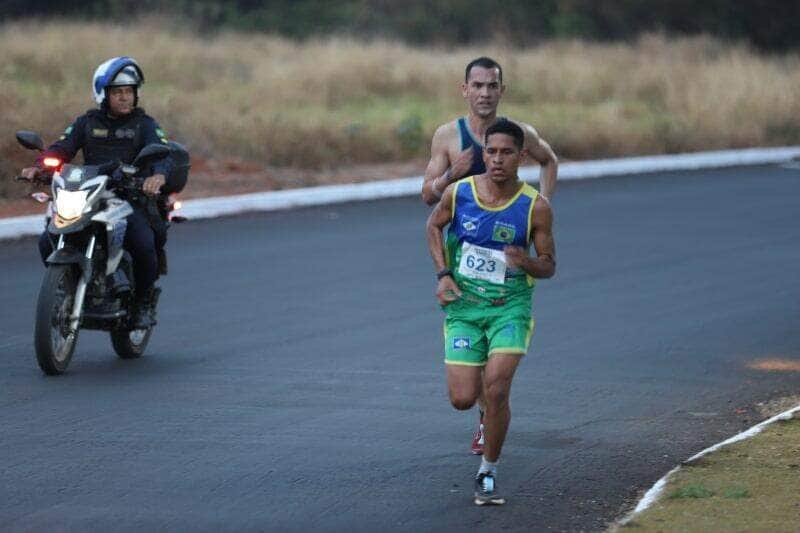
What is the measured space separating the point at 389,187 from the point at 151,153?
45.1 feet

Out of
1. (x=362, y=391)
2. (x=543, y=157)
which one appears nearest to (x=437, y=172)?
(x=543, y=157)

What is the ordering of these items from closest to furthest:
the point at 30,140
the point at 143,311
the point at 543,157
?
the point at 543,157 < the point at 30,140 < the point at 143,311

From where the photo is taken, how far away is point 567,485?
27.0 ft

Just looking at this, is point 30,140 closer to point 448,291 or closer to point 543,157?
point 543,157

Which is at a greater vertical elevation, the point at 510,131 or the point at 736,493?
the point at 510,131

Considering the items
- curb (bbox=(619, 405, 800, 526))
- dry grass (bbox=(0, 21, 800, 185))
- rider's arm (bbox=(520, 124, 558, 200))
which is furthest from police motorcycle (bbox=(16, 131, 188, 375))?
dry grass (bbox=(0, 21, 800, 185))

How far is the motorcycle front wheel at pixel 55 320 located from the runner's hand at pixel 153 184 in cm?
66

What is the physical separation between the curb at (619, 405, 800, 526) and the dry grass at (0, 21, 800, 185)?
1410 centimetres

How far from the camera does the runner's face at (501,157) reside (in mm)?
7652

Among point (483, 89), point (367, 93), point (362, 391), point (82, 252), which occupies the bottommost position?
point (367, 93)

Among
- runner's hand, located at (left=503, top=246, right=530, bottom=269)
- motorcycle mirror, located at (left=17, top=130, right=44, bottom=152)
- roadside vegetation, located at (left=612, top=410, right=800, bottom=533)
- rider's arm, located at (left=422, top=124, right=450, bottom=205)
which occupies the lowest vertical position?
roadside vegetation, located at (left=612, top=410, right=800, bottom=533)

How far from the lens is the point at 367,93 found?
37875mm

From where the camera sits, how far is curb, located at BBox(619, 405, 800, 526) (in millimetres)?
7526

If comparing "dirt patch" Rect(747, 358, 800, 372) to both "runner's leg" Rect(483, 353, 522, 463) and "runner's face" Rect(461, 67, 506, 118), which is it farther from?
"runner's leg" Rect(483, 353, 522, 463)
